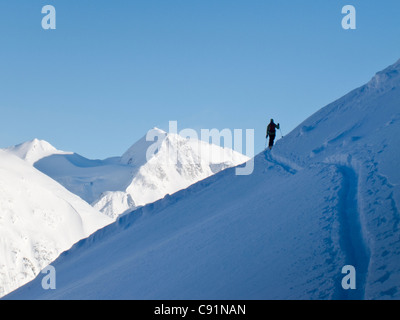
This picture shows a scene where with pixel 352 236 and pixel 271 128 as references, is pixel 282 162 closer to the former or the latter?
pixel 271 128

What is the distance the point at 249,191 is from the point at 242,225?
4.92m

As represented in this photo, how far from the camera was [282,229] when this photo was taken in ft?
51.7

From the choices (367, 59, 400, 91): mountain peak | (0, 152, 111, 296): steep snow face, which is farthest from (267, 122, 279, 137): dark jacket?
(0, 152, 111, 296): steep snow face

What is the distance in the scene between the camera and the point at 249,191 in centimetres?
2238

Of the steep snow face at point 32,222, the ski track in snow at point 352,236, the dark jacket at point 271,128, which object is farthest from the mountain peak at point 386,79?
the steep snow face at point 32,222

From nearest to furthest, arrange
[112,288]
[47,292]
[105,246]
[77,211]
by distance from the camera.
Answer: [112,288], [47,292], [105,246], [77,211]

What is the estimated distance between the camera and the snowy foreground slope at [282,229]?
13.2m

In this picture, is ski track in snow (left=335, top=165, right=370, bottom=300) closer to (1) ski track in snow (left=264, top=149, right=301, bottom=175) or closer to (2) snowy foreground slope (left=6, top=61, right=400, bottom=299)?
(2) snowy foreground slope (left=6, top=61, right=400, bottom=299)

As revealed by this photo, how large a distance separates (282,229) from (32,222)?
96.1m

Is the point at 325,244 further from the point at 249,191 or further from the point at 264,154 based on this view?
the point at 264,154

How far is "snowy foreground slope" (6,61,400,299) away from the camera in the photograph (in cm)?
1316

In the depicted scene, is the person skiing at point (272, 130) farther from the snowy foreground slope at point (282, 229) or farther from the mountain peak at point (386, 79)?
the mountain peak at point (386, 79)

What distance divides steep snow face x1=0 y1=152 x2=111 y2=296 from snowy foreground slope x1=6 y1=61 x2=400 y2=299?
74.9 meters
